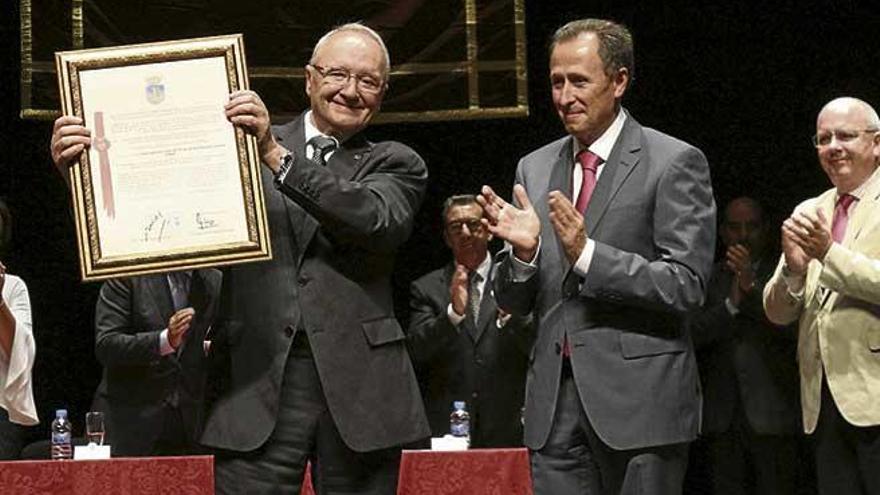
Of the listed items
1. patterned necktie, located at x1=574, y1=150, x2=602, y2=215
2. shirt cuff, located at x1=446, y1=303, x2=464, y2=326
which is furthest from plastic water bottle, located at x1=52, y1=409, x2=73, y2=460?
patterned necktie, located at x1=574, y1=150, x2=602, y2=215

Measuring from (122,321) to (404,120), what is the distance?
157 cm

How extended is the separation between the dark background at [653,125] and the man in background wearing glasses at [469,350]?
99cm

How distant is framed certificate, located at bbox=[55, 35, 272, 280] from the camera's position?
3271mm

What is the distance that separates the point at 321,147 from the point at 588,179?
616mm

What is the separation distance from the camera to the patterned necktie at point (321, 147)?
3.28m

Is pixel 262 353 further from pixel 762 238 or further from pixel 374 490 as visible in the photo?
pixel 762 238

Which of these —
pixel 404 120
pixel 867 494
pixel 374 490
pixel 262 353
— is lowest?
pixel 867 494

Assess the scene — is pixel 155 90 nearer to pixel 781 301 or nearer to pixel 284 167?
pixel 284 167

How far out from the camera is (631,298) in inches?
128

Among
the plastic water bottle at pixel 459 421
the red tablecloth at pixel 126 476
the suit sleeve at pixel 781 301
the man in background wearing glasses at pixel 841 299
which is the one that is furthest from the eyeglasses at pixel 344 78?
the plastic water bottle at pixel 459 421

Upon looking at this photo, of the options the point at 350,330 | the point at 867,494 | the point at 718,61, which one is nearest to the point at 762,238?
the point at 718,61

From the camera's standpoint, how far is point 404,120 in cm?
661
